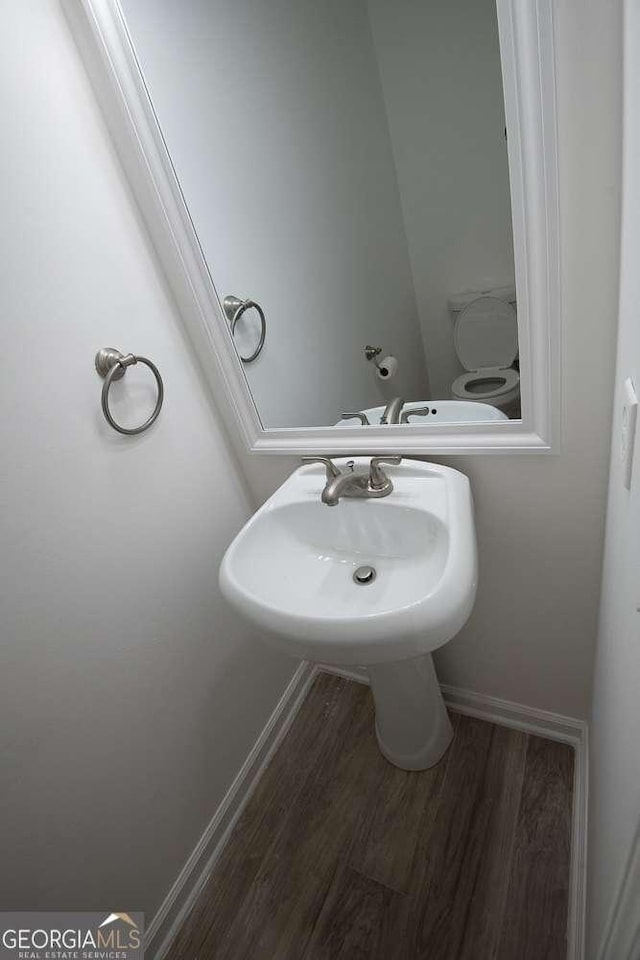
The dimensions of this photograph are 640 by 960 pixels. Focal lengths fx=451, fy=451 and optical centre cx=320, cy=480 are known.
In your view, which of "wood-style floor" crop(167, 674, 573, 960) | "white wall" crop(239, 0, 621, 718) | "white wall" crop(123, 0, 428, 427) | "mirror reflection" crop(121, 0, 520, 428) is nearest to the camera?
"white wall" crop(239, 0, 621, 718)

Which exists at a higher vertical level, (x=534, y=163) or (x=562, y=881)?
(x=534, y=163)

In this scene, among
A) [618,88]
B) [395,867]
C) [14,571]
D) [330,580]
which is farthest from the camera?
[395,867]

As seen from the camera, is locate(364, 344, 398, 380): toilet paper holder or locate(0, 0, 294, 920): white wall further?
locate(364, 344, 398, 380): toilet paper holder

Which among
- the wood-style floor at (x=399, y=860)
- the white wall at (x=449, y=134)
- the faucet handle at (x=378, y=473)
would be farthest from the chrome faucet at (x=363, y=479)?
the wood-style floor at (x=399, y=860)

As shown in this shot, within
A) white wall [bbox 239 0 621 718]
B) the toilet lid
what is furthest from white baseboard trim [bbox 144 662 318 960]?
the toilet lid

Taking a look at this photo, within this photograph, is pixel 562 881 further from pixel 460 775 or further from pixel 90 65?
pixel 90 65

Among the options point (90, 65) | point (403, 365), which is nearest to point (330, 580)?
point (403, 365)

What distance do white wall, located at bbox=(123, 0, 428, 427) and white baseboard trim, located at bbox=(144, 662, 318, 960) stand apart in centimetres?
96

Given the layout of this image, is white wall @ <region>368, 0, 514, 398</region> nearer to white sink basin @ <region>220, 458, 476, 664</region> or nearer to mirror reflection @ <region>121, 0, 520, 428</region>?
mirror reflection @ <region>121, 0, 520, 428</region>

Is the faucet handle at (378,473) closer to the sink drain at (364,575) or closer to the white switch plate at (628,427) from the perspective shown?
the sink drain at (364,575)

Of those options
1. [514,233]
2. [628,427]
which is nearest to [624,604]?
[628,427]

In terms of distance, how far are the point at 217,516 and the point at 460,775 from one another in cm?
97

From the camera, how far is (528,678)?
1.22 meters

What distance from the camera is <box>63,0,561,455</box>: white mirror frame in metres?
0.65
